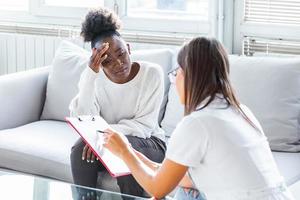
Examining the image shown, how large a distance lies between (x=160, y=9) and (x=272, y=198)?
6.87 ft

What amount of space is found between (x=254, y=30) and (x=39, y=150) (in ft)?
4.27

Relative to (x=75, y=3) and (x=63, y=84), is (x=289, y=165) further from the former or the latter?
(x=75, y=3)

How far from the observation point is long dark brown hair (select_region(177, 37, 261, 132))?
171 cm

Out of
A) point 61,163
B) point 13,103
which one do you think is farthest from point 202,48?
point 13,103

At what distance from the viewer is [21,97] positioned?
3.20 meters

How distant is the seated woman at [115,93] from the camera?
249 cm

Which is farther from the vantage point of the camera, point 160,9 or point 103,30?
point 160,9

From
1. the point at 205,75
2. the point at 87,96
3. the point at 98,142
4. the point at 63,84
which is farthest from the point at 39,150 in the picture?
the point at 205,75

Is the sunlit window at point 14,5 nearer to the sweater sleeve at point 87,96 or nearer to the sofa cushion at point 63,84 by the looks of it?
the sofa cushion at point 63,84

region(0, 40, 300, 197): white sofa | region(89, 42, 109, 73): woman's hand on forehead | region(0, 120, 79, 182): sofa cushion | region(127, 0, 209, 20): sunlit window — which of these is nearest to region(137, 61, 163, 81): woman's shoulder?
region(89, 42, 109, 73): woman's hand on forehead

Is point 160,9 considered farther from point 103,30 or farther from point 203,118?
point 203,118

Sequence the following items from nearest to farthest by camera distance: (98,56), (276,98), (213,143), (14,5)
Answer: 1. (213,143)
2. (98,56)
3. (276,98)
4. (14,5)

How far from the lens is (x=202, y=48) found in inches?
68.6

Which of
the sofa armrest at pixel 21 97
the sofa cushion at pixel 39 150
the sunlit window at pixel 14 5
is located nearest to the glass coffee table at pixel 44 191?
the sofa cushion at pixel 39 150
